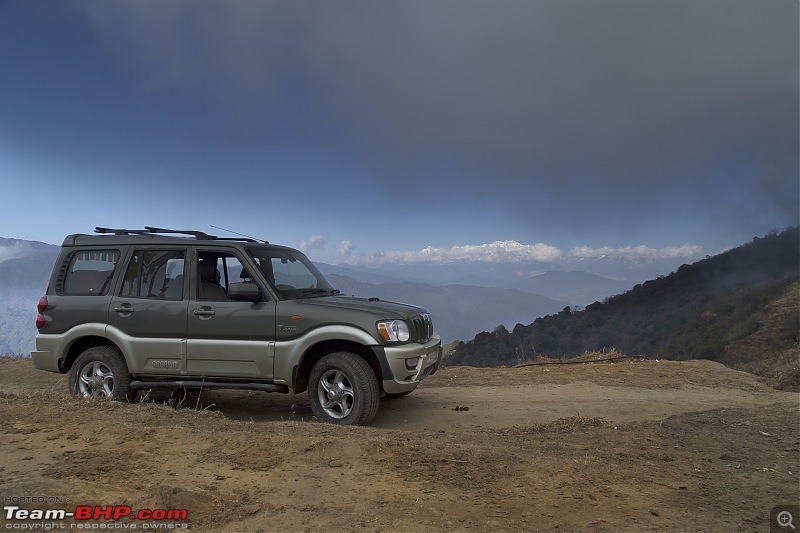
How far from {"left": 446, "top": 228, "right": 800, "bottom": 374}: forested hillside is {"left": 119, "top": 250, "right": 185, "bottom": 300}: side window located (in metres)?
23.5

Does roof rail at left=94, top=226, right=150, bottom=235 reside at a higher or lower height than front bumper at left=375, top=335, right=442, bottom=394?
higher

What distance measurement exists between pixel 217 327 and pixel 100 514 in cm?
308

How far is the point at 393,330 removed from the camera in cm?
570

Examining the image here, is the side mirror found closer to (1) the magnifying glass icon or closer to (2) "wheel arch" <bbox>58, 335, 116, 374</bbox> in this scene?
(2) "wheel arch" <bbox>58, 335, 116, 374</bbox>

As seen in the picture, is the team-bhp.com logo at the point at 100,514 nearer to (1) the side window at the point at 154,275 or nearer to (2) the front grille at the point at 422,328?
(2) the front grille at the point at 422,328

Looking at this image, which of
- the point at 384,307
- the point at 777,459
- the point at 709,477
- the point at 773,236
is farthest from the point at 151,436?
the point at 773,236

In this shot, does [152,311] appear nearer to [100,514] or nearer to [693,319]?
[100,514]

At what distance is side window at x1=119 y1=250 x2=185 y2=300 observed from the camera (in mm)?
6348

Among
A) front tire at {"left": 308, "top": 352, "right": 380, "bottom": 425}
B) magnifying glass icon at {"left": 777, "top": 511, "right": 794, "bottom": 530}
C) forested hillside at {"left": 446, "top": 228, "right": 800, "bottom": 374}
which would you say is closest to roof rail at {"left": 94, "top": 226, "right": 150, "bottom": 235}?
front tire at {"left": 308, "top": 352, "right": 380, "bottom": 425}

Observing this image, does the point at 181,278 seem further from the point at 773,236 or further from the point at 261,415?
the point at 773,236

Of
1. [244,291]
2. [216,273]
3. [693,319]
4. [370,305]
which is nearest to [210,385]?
[244,291]

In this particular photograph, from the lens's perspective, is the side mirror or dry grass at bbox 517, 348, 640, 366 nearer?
the side mirror

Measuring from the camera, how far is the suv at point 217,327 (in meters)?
5.71

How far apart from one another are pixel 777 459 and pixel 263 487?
173 inches
